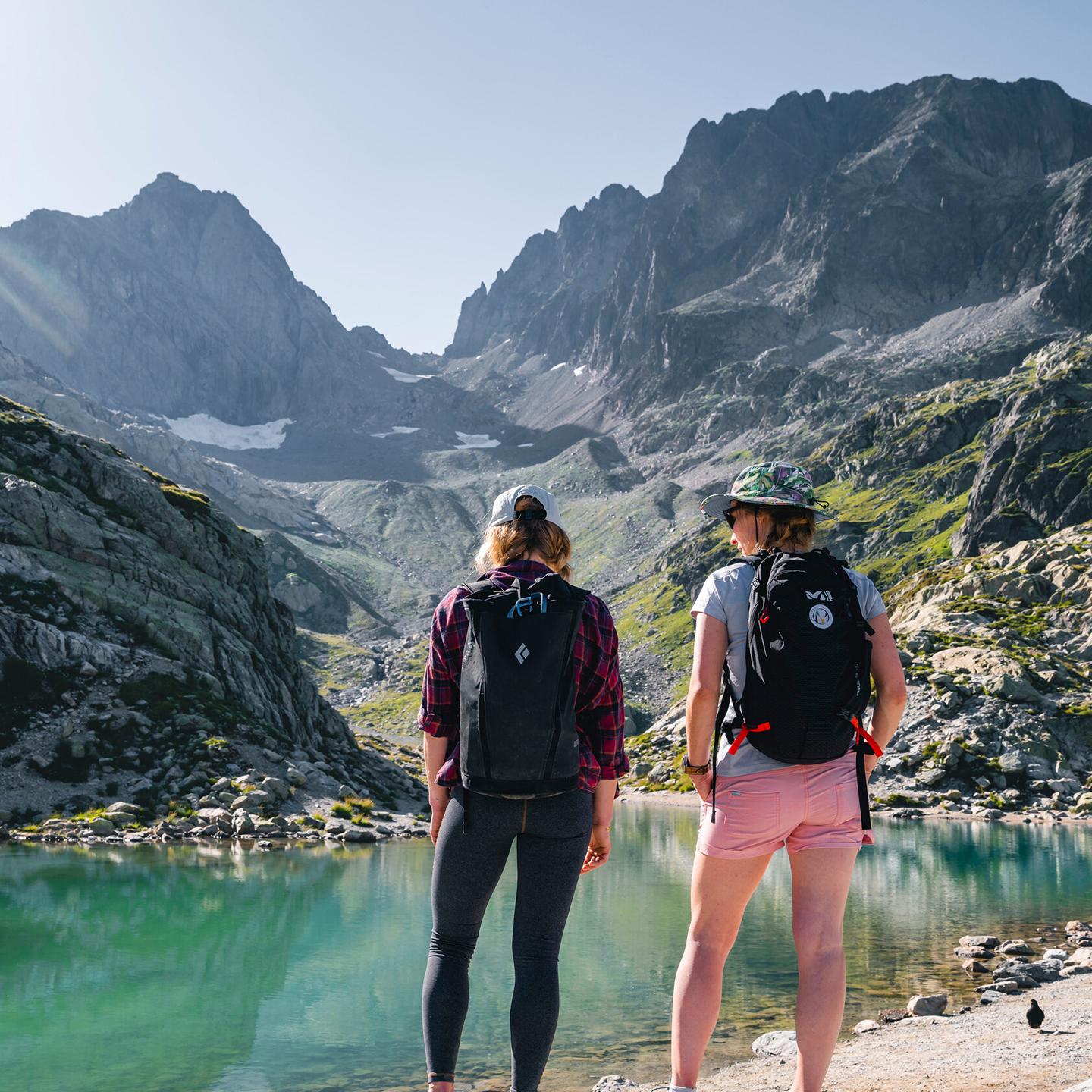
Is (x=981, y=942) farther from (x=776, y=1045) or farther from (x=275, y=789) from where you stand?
(x=275, y=789)

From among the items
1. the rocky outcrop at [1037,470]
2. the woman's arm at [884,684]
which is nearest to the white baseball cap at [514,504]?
the woman's arm at [884,684]

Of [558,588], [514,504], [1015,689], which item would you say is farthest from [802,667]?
[1015,689]

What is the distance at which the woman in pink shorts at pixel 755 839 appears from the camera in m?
6.43

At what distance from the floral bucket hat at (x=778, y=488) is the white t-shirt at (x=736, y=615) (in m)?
0.64

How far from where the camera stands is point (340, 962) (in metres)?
22.4

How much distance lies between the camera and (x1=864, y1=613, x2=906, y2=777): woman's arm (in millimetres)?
6691

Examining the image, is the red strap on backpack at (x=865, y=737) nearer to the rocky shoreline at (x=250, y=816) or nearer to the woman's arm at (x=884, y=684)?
the woman's arm at (x=884, y=684)

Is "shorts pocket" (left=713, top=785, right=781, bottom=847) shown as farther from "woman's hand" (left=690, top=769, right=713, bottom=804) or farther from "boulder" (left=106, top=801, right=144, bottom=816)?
"boulder" (left=106, top=801, right=144, bottom=816)

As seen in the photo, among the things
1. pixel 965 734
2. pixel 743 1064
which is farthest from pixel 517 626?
pixel 965 734

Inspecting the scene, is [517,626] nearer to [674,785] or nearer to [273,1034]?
[273,1034]

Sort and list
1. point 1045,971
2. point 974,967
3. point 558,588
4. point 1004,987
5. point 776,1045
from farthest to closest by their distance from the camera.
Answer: point 974,967, point 1045,971, point 1004,987, point 776,1045, point 558,588

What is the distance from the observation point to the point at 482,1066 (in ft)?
47.8

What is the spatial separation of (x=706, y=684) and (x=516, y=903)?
1.93 m

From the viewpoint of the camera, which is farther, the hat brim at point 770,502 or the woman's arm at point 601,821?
the hat brim at point 770,502
